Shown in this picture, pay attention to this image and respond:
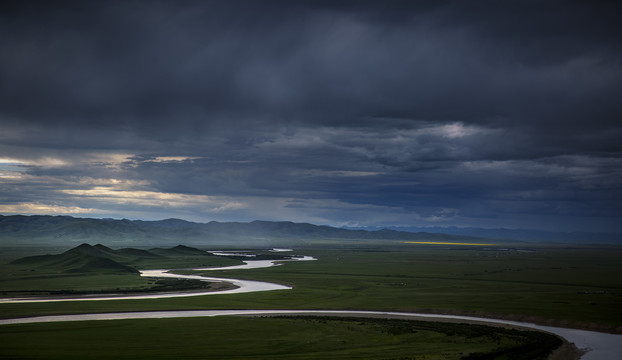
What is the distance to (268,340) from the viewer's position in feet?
221

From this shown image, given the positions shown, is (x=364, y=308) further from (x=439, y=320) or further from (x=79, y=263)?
(x=79, y=263)

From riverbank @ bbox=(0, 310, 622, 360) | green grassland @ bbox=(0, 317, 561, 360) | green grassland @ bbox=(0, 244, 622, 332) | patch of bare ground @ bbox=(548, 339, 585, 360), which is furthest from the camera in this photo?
green grassland @ bbox=(0, 244, 622, 332)

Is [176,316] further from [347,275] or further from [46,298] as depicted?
[347,275]

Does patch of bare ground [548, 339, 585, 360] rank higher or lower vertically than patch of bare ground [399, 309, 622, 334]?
lower

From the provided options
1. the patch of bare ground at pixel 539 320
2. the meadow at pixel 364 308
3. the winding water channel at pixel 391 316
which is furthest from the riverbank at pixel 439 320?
the meadow at pixel 364 308

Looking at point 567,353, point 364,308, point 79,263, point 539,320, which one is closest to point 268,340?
point 364,308

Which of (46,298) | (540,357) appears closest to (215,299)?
(46,298)

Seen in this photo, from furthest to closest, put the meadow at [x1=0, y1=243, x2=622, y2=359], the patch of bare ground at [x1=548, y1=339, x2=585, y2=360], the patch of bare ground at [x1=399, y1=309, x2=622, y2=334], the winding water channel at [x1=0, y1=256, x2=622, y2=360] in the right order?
the patch of bare ground at [x1=399, y1=309, x2=622, y2=334], the winding water channel at [x1=0, y1=256, x2=622, y2=360], the meadow at [x1=0, y1=243, x2=622, y2=359], the patch of bare ground at [x1=548, y1=339, x2=585, y2=360]

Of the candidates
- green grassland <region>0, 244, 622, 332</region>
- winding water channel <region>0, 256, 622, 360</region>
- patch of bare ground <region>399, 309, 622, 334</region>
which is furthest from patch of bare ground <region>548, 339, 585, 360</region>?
green grassland <region>0, 244, 622, 332</region>

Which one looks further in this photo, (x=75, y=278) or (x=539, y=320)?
(x=75, y=278)

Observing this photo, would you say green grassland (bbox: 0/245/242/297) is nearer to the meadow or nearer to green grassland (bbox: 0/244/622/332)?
the meadow

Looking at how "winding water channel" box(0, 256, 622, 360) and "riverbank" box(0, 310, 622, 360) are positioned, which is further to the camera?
"winding water channel" box(0, 256, 622, 360)

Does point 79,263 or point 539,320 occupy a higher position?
point 79,263

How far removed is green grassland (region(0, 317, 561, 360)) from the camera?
5897 centimetres
